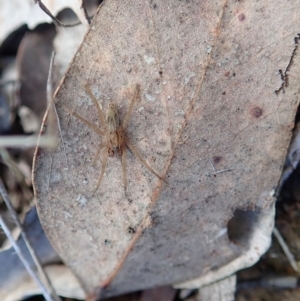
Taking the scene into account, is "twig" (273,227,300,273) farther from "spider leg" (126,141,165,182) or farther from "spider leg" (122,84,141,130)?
"spider leg" (122,84,141,130)

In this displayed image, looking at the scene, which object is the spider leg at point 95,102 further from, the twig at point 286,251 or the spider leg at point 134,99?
the twig at point 286,251

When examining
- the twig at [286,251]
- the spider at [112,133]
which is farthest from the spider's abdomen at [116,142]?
the twig at [286,251]

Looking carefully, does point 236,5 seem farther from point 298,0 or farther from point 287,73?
point 287,73

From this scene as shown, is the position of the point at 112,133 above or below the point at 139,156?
above

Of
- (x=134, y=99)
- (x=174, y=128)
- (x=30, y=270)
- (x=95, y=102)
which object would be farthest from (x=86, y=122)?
(x=30, y=270)

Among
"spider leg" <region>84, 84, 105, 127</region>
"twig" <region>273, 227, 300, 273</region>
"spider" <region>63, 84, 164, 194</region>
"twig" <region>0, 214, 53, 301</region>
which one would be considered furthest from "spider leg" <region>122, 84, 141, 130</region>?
"twig" <region>273, 227, 300, 273</region>

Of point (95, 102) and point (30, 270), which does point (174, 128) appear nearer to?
point (95, 102)
